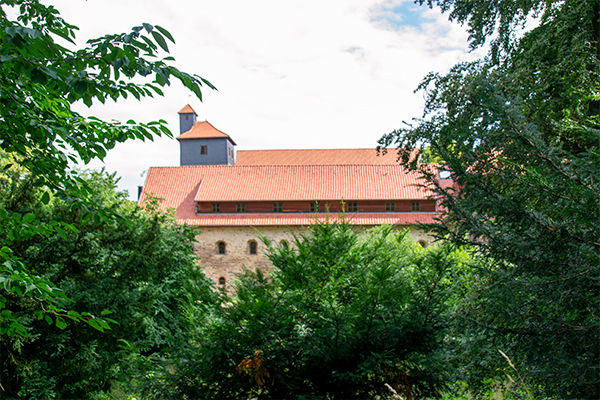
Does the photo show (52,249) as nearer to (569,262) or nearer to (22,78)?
(22,78)

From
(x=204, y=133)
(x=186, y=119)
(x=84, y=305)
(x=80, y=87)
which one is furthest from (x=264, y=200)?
(x=80, y=87)

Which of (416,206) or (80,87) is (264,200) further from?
(80,87)

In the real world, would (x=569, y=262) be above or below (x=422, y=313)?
above

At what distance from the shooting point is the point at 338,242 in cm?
585

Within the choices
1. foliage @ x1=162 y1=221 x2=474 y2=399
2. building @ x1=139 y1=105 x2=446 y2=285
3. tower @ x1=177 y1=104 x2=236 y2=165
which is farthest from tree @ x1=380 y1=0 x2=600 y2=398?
tower @ x1=177 y1=104 x2=236 y2=165

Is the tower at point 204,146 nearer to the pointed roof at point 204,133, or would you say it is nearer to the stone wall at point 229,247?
the pointed roof at point 204,133

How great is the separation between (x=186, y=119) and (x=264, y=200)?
2013cm

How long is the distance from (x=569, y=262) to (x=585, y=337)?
23.3 inches

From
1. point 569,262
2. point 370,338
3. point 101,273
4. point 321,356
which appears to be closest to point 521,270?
point 569,262

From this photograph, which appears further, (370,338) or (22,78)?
(370,338)

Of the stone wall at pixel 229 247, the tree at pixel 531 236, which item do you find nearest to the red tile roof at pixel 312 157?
the stone wall at pixel 229 247

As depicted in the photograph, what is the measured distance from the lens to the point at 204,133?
4075 centimetres

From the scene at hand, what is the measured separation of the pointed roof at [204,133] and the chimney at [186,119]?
4.23ft

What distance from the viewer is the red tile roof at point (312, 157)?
3912cm
